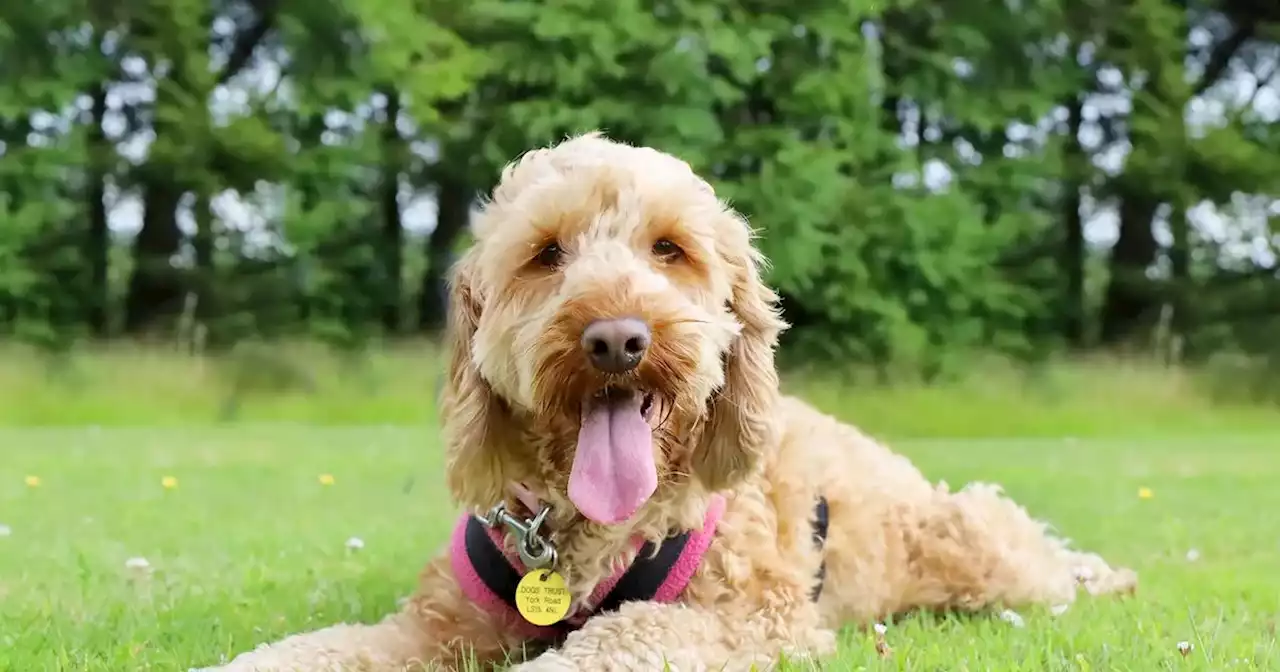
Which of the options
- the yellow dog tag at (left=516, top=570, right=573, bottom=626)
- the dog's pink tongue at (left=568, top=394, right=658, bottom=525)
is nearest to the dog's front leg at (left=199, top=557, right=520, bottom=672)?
the yellow dog tag at (left=516, top=570, right=573, bottom=626)

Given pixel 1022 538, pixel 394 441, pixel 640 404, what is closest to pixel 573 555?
pixel 640 404

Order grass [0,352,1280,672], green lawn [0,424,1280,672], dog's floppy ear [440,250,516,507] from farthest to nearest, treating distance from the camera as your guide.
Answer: grass [0,352,1280,672] → green lawn [0,424,1280,672] → dog's floppy ear [440,250,516,507]

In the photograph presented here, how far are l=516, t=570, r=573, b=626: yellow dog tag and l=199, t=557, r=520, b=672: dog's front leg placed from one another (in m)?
0.18

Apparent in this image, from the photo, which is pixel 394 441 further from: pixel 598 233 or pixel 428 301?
pixel 598 233

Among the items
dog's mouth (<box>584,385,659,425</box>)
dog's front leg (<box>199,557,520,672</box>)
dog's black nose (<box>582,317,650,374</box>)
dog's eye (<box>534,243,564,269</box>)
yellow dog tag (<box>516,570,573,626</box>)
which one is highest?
dog's eye (<box>534,243,564,269</box>)

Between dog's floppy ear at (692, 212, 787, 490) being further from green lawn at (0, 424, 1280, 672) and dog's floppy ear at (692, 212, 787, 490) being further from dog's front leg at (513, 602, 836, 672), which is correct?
green lawn at (0, 424, 1280, 672)

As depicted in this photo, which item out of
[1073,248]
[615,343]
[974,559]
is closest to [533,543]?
[615,343]

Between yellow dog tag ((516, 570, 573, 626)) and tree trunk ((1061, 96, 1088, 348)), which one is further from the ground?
yellow dog tag ((516, 570, 573, 626))

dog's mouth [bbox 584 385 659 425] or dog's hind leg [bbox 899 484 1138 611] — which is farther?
dog's hind leg [bbox 899 484 1138 611]

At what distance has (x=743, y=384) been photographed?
3.15 meters

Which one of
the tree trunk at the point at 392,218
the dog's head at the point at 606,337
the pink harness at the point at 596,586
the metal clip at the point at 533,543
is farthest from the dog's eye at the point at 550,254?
the tree trunk at the point at 392,218

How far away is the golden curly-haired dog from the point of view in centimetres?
275

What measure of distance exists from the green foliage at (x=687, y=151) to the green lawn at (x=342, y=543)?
322 cm

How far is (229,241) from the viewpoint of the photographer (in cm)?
1278
